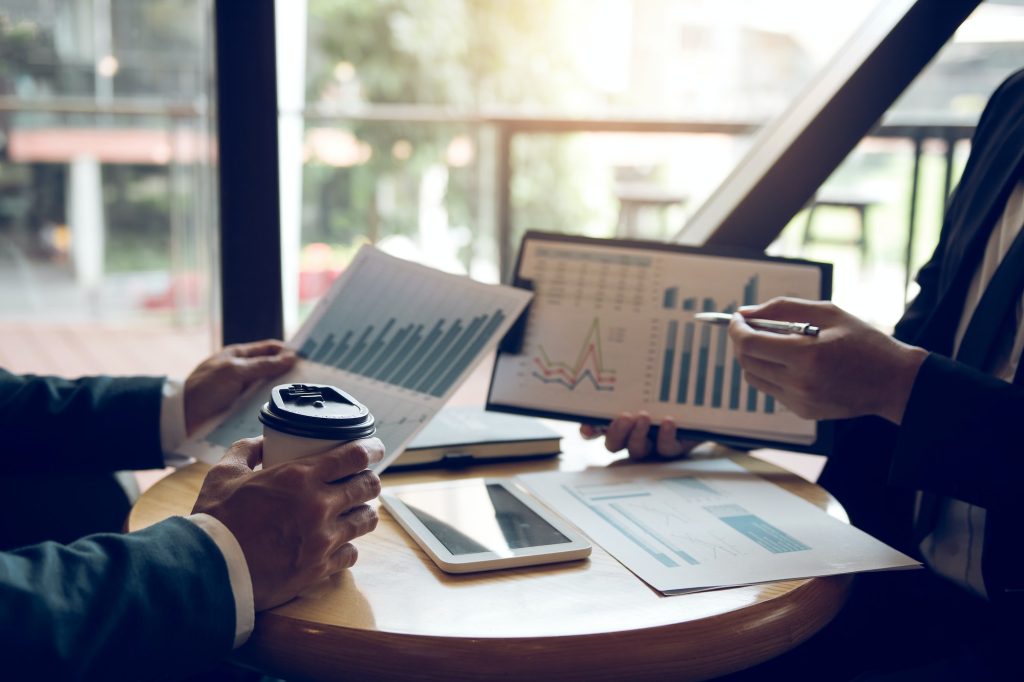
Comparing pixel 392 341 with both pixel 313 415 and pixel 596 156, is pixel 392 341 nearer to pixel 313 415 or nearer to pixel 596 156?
pixel 313 415

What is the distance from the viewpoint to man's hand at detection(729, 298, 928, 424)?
3.24 feet

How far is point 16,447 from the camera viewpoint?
1.18 m

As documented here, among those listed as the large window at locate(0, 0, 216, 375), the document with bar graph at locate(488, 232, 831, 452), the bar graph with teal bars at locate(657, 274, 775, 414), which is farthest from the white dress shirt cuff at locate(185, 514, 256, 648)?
the large window at locate(0, 0, 216, 375)

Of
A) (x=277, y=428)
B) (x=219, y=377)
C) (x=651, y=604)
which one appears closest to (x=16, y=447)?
(x=219, y=377)

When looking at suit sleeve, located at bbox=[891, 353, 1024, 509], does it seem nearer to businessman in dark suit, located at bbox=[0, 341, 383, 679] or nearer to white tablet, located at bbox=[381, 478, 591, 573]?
white tablet, located at bbox=[381, 478, 591, 573]

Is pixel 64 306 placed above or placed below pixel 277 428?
below

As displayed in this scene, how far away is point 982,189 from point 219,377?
3.44ft

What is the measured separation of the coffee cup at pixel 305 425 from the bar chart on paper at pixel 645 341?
0.45m

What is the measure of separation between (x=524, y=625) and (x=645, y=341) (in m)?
0.59

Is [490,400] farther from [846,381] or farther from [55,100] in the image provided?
[55,100]

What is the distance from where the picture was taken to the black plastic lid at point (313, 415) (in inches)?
32.8

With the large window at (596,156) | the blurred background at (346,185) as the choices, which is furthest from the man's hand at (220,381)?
the blurred background at (346,185)

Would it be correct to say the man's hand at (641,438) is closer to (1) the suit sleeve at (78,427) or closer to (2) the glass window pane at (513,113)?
(1) the suit sleeve at (78,427)

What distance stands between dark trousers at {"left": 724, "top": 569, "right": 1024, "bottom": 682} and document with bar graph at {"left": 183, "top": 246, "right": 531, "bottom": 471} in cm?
48
